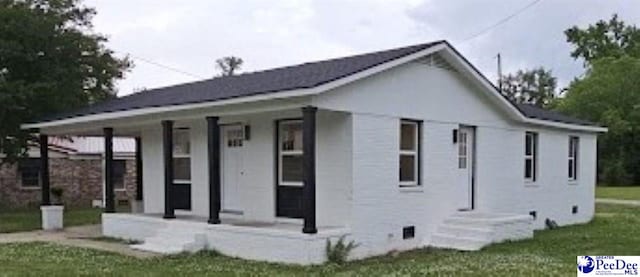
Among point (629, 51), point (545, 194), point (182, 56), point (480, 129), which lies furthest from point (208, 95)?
point (629, 51)

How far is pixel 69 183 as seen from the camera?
29094mm

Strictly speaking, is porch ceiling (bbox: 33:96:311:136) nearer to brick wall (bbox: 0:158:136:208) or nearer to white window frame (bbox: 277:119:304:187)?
white window frame (bbox: 277:119:304:187)

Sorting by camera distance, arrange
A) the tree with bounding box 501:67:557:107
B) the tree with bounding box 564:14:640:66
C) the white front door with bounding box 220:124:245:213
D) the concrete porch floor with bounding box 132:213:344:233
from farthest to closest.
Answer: the tree with bounding box 501:67:557:107, the tree with bounding box 564:14:640:66, the white front door with bounding box 220:124:245:213, the concrete porch floor with bounding box 132:213:344:233

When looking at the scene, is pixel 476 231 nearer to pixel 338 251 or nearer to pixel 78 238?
pixel 338 251

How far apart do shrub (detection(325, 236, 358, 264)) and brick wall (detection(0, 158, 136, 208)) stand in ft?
64.6

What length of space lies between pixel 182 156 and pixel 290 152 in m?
4.07

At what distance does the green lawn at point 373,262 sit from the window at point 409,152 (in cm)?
151

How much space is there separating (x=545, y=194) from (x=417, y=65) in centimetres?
676

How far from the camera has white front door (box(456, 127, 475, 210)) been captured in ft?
49.9

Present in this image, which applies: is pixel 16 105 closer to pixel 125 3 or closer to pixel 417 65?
pixel 125 3

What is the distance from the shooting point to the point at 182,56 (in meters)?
39.0

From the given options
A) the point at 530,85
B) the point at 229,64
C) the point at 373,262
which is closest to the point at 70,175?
the point at 373,262

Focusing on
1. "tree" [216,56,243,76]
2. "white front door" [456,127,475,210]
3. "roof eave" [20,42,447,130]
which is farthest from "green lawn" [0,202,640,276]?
"tree" [216,56,243,76]

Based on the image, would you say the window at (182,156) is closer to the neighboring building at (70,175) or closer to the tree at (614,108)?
the neighboring building at (70,175)
